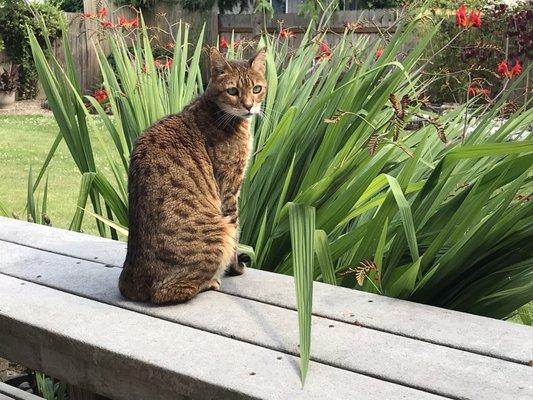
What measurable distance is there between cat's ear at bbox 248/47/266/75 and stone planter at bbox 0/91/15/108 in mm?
12006

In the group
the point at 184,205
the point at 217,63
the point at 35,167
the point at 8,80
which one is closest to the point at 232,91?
the point at 217,63

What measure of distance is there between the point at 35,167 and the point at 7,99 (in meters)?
6.53

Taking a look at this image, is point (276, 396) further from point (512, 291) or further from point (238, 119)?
point (238, 119)

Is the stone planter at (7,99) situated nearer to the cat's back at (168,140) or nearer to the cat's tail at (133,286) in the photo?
the cat's back at (168,140)

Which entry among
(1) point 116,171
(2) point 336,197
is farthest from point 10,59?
(2) point 336,197

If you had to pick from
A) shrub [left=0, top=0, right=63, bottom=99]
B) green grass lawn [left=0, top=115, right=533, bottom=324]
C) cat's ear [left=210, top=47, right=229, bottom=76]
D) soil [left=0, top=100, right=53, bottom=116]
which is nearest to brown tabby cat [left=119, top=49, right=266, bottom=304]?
cat's ear [left=210, top=47, right=229, bottom=76]

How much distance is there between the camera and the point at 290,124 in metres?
2.77

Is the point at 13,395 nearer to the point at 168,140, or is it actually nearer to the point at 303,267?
the point at 168,140

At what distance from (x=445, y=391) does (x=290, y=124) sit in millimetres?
1465

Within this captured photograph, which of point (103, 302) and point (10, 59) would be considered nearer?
point (103, 302)

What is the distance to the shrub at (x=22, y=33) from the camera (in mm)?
13781

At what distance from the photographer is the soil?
518 inches

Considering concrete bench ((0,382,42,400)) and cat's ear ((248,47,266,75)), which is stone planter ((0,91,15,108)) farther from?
concrete bench ((0,382,42,400))

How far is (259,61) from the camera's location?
2.78 meters
